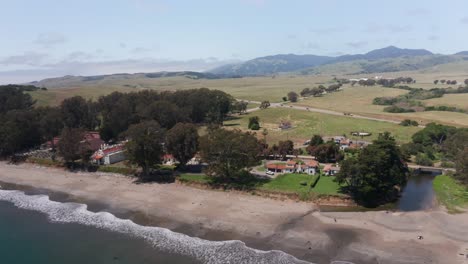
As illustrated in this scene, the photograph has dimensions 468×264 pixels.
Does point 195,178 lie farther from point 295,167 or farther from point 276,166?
point 295,167

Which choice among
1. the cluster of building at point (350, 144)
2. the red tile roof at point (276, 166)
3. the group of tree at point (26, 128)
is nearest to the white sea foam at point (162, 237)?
the red tile roof at point (276, 166)

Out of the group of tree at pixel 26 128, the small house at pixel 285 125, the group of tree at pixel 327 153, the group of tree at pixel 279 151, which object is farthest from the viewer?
the small house at pixel 285 125

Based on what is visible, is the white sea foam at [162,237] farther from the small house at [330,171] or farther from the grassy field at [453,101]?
the grassy field at [453,101]

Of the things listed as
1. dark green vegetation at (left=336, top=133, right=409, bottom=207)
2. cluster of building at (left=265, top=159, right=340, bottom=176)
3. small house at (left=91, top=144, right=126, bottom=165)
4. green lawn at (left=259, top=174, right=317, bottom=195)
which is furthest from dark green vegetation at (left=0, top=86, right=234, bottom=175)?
dark green vegetation at (left=336, top=133, right=409, bottom=207)

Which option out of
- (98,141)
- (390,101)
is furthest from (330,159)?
(390,101)

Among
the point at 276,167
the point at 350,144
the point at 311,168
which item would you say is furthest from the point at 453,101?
the point at 276,167

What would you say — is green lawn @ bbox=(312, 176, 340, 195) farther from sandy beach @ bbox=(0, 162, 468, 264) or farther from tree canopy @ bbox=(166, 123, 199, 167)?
tree canopy @ bbox=(166, 123, 199, 167)
